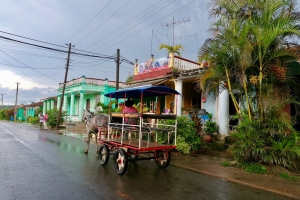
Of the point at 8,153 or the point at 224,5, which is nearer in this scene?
the point at 224,5

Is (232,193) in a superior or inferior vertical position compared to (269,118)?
inferior

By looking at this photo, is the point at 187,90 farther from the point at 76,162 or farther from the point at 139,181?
the point at 139,181

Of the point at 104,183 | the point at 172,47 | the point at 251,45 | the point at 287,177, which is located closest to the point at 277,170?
the point at 287,177

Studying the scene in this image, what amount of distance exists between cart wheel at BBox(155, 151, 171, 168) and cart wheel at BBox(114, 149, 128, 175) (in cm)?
123

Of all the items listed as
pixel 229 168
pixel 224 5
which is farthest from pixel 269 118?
pixel 224 5

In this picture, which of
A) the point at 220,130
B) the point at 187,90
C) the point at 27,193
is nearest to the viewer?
the point at 27,193

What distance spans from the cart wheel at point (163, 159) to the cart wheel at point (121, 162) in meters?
1.23

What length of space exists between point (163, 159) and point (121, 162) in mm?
1478

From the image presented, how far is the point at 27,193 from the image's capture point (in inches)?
194

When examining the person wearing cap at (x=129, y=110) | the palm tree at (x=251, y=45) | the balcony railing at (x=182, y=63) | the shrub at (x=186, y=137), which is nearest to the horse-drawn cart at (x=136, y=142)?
the person wearing cap at (x=129, y=110)

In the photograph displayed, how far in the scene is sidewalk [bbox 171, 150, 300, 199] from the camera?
18.7 ft

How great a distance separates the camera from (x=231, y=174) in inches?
273

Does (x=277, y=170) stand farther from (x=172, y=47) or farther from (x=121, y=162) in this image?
(x=172, y=47)

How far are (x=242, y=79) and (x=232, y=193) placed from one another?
3714mm
